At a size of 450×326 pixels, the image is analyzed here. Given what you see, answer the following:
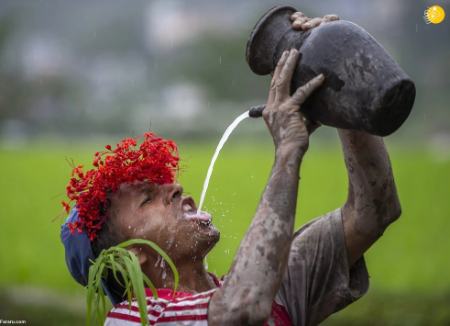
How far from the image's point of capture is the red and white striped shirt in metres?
2.49

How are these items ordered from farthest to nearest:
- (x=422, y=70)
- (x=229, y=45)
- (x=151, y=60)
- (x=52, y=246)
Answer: (x=151, y=60)
(x=229, y=45)
(x=422, y=70)
(x=52, y=246)

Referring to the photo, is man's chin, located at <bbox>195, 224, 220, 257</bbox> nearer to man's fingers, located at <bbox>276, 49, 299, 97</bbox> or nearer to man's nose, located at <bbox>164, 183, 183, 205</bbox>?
man's nose, located at <bbox>164, 183, 183, 205</bbox>

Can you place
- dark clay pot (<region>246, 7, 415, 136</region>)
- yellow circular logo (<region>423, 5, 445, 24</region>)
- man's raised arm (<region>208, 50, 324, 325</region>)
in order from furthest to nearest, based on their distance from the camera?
1. yellow circular logo (<region>423, 5, 445, 24</region>)
2. dark clay pot (<region>246, 7, 415, 136</region>)
3. man's raised arm (<region>208, 50, 324, 325</region>)

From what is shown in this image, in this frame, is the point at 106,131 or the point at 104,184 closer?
the point at 104,184

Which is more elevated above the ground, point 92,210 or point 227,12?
point 227,12

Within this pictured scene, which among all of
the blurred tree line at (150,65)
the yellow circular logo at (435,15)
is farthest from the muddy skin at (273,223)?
the blurred tree line at (150,65)

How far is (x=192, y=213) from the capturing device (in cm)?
288

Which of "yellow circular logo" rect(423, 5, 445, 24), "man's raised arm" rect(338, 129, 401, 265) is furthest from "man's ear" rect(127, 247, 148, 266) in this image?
"yellow circular logo" rect(423, 5, 445, 24)

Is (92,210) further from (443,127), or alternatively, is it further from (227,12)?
(227,12)

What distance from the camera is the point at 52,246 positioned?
13.2 meters

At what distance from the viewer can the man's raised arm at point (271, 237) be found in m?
2.36

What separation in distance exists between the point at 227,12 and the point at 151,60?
2253 cm

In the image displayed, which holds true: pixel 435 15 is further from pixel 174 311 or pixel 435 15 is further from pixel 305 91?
pixel 174 311

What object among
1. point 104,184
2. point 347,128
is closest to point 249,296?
point 347,128
